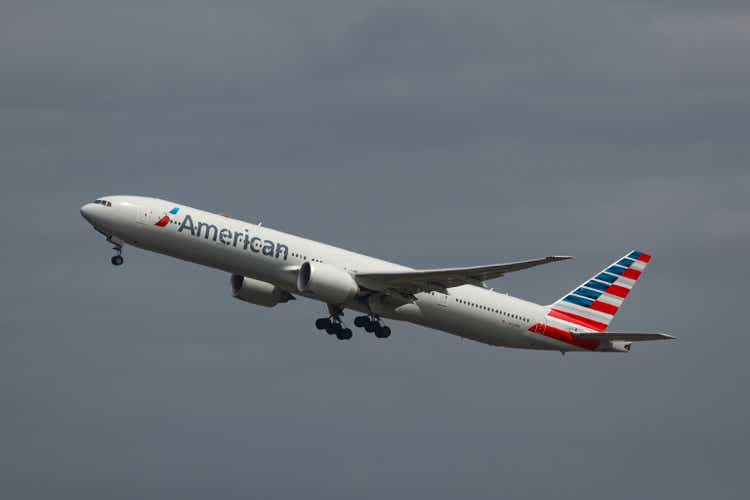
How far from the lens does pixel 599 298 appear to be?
8188 centimetres

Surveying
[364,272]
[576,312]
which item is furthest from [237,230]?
[576,312]

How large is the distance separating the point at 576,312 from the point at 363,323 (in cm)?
1152

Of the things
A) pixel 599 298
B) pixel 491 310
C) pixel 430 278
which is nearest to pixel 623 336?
pixel 599 298

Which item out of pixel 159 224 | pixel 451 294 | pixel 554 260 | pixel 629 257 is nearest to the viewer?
pixel 554 260

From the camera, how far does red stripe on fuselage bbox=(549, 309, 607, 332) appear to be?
79750 millimetres

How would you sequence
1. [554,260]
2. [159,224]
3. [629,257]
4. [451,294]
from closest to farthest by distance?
[554,260], [159,224], [451,294], [629,257]

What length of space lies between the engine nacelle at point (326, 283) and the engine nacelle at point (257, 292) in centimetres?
612

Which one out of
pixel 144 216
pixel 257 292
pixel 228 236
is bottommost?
pixel 228 236

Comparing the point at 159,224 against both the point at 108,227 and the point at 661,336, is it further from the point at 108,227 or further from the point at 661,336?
the point at 661,336

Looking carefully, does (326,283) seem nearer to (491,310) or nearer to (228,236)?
(228,236)

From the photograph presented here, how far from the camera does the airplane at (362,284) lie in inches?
2803

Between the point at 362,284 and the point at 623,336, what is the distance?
13450 mm

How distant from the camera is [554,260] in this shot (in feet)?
217

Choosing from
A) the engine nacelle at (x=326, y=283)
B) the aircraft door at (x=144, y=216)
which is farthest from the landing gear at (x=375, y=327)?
the aircraft door at (x=144, y=216)
